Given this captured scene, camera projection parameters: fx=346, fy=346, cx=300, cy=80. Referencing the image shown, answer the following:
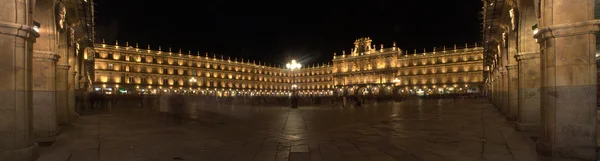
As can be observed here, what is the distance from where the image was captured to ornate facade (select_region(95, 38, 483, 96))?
77.6 meters

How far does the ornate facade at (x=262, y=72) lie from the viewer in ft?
255

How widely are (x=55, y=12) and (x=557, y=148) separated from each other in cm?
1342

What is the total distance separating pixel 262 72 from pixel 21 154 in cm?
10843

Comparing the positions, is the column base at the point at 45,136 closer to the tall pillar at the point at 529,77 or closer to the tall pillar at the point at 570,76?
the tall pillar at the point at 570,76

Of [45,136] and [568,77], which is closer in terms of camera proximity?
[568,77]

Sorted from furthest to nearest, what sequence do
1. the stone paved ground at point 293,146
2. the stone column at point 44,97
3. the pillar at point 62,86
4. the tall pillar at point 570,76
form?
the pillar at point 62,86 → the stone column at point 44,97 → the stone paved ground at point 293,146 → the tall pillar at point 570,76

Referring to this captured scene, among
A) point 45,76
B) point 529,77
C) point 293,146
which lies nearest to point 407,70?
point 529,77

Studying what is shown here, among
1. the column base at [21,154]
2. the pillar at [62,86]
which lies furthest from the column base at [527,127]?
the pillar at [62,86]

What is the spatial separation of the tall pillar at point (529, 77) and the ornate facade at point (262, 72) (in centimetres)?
6182

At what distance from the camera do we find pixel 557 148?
651cm

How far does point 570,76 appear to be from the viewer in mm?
6316

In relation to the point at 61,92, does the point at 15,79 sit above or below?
above

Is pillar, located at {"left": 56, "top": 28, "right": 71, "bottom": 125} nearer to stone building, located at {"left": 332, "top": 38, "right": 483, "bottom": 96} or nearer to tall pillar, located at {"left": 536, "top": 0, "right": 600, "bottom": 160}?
tall pillar, located at {"left": 536, "top": 0, "right": 600, "bottom": 160}

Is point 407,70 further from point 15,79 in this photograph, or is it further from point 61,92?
point 15,79
